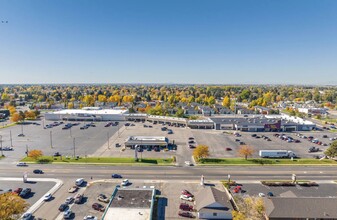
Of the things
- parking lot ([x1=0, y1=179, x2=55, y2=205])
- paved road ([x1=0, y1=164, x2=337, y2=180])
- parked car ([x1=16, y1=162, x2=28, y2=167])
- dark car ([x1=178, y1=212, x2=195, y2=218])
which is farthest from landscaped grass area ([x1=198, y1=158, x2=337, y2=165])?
parked car ([x1=16, y1=162, x2=28, y2=167])

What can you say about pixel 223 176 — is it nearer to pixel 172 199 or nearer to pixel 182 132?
pixel 172 199

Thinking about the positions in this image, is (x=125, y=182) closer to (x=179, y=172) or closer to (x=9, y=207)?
(x=179, y=172)

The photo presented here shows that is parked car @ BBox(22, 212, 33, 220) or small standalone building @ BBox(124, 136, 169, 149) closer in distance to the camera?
parked car @ BBox(22, 212, 33, 220)

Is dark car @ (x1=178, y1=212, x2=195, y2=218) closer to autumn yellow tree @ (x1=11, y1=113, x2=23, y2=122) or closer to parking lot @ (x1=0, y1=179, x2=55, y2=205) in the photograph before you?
parking lot @ (x1=0, y1=179, x2=55, y2=205)

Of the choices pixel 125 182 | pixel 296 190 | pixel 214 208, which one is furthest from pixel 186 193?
pixel 296 190

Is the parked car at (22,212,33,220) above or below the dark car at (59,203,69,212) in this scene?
above

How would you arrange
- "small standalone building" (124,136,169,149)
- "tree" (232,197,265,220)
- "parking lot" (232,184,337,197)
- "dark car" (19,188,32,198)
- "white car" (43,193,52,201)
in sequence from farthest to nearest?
1. "small standalone building" (124,136,169,149)
2. "parking lot" (232,184,337,197)
3. "dark car" (19,188,32,198)
4. "white car" (43,193,52,201)
5. "tree" (232,197,265,220)

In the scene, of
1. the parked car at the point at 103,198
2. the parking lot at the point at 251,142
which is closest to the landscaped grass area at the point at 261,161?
the parking lot at the point at 251,142

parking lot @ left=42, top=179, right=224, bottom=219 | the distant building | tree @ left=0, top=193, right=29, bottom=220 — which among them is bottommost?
parking lot @ left=42, top=179, right=224, bottom=219
